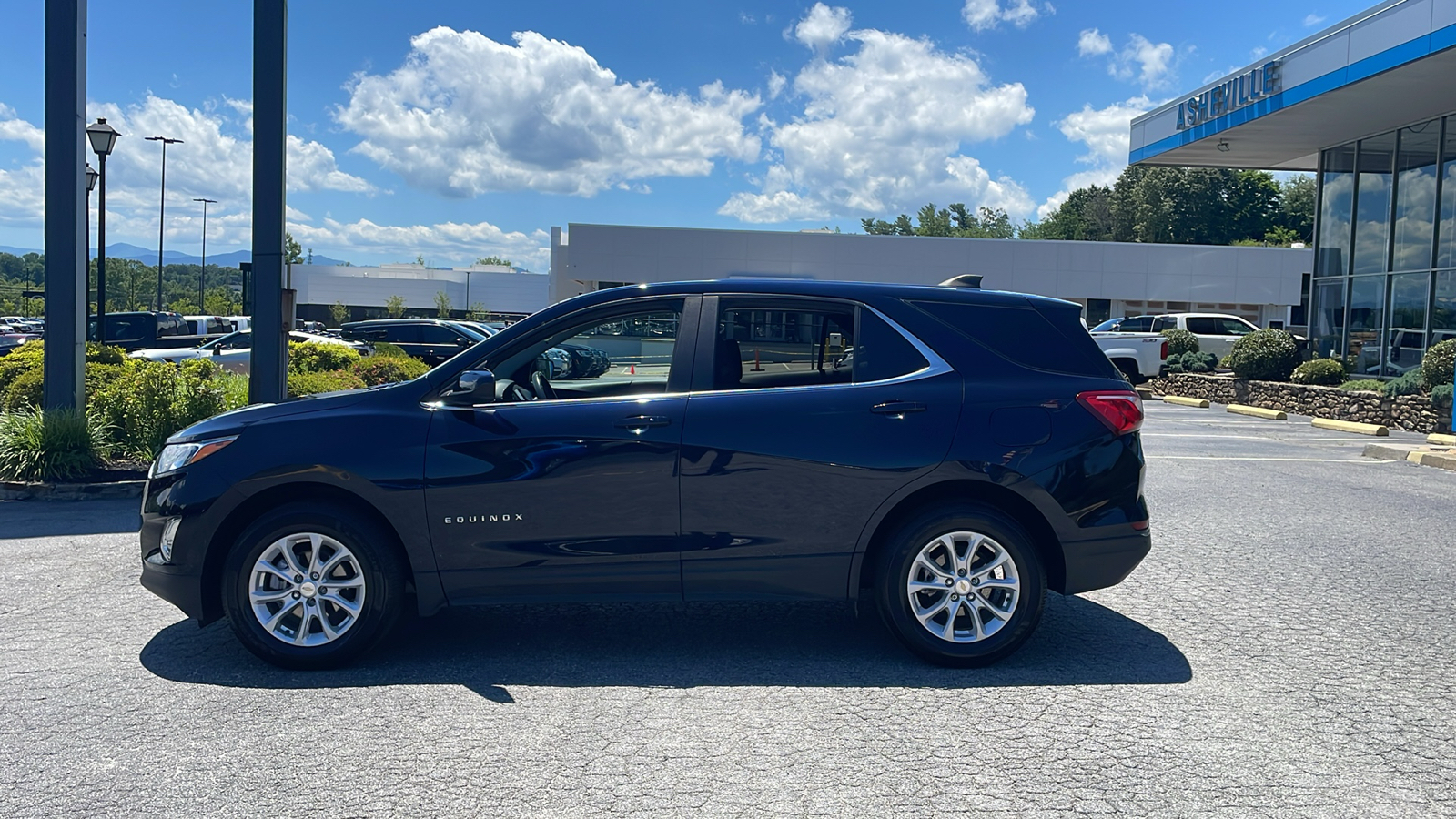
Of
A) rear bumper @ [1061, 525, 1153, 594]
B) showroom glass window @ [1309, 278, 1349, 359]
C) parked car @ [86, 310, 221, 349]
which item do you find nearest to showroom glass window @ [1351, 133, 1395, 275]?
showroom glass window @ [1309, 278, 1349, 359]

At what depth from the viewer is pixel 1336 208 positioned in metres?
24.4

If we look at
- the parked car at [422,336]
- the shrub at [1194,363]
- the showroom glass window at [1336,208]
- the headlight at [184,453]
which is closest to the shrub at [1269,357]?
the showroom glass window at [1336,208]

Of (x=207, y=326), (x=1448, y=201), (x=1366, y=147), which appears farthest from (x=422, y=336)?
(x=1448, y=201)

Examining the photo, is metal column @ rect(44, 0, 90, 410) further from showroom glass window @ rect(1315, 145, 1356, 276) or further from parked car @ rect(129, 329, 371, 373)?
showroom glass window @ rect(1315, 145, 1356, 276)

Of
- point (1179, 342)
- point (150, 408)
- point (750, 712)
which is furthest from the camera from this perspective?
point (1179, 342)

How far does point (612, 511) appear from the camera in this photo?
4.86m

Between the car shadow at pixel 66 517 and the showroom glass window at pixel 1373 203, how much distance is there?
22.9 metres

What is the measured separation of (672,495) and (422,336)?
24370 mm

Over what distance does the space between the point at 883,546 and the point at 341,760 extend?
2466 millimetres

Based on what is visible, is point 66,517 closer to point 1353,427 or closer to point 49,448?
point 49,448

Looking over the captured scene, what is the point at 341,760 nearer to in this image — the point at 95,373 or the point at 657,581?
the point at 657,581

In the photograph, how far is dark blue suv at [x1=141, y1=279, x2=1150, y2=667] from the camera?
4867mm

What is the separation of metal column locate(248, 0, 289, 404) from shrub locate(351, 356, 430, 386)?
5.70 meters

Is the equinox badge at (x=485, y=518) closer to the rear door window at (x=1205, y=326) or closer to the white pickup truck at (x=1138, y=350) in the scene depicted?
the white pickup truck at (x=1138, y=350)
